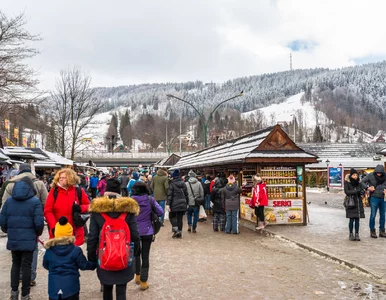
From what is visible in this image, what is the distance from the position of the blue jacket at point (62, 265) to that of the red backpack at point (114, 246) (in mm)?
364

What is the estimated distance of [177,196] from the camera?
11.7 metres

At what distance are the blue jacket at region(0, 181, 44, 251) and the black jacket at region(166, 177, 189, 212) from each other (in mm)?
6055

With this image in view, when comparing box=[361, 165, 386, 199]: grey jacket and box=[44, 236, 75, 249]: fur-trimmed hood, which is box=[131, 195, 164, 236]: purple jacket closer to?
box=[44, 236, 75, 249]: fur-trimmed hood

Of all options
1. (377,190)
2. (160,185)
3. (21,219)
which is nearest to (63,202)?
(21,219)

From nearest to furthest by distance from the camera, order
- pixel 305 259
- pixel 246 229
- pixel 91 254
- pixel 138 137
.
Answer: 1. pixel 91 254
2. pixel 305 259
3. pixel 246 229
4. pixel 138 137

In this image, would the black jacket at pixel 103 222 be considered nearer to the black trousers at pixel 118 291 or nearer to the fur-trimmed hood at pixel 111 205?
the fur-trimmed hood at pixel 111 205

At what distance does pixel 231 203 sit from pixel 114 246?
8372 millimetres

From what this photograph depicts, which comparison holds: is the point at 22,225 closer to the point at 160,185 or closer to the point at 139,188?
the point at 139,188

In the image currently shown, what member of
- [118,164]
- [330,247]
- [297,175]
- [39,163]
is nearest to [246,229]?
[297,175]

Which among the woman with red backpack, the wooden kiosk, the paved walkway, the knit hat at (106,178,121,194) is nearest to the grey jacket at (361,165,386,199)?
the paved walkway

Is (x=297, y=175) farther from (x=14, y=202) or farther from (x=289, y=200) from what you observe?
(x=14, y=202)

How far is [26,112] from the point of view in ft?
71.7

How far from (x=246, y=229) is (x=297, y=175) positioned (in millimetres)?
2815

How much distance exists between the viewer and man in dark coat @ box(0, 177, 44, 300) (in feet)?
18.7
